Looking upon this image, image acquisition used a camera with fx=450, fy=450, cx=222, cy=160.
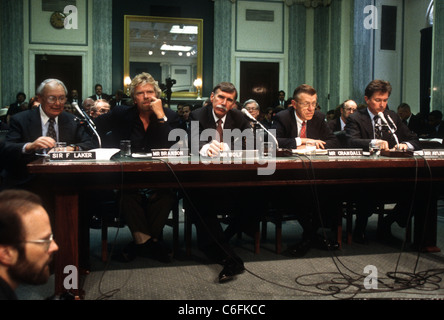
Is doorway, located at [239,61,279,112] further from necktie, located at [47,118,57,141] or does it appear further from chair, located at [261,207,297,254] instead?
necktie, located at [47,118,57,141]

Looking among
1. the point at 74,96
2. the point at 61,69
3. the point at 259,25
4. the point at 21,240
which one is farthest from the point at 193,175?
the point at 259,25

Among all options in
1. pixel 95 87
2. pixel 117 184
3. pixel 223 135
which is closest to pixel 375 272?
pixel 223 135

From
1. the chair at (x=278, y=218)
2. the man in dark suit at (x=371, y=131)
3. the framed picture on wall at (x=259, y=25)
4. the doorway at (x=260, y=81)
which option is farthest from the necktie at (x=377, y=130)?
the framed picture on wall at (x=259, y=25)

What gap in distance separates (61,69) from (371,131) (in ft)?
26.4

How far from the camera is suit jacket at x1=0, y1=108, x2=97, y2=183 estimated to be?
2664 millimetres

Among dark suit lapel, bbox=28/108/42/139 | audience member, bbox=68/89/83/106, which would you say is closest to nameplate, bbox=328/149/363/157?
dark suit lapel, bbox=28/108/42/139

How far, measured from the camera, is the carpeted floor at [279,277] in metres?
2.36

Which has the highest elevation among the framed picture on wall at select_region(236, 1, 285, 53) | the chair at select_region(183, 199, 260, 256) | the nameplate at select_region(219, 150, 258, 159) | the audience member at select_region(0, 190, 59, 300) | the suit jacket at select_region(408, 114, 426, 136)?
the framed picture on wall at select_region(236, 1, 285, 53)

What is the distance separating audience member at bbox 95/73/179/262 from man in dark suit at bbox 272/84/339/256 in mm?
816

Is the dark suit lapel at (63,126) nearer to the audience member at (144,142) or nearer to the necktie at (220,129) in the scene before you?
the audience member at (144,142)

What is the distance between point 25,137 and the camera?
2854mm

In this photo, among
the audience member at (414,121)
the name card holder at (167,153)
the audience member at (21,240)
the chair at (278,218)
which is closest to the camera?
the audience member at (21,240)

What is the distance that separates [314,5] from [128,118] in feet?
28.3

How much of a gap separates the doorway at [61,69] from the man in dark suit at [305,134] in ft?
24.4
